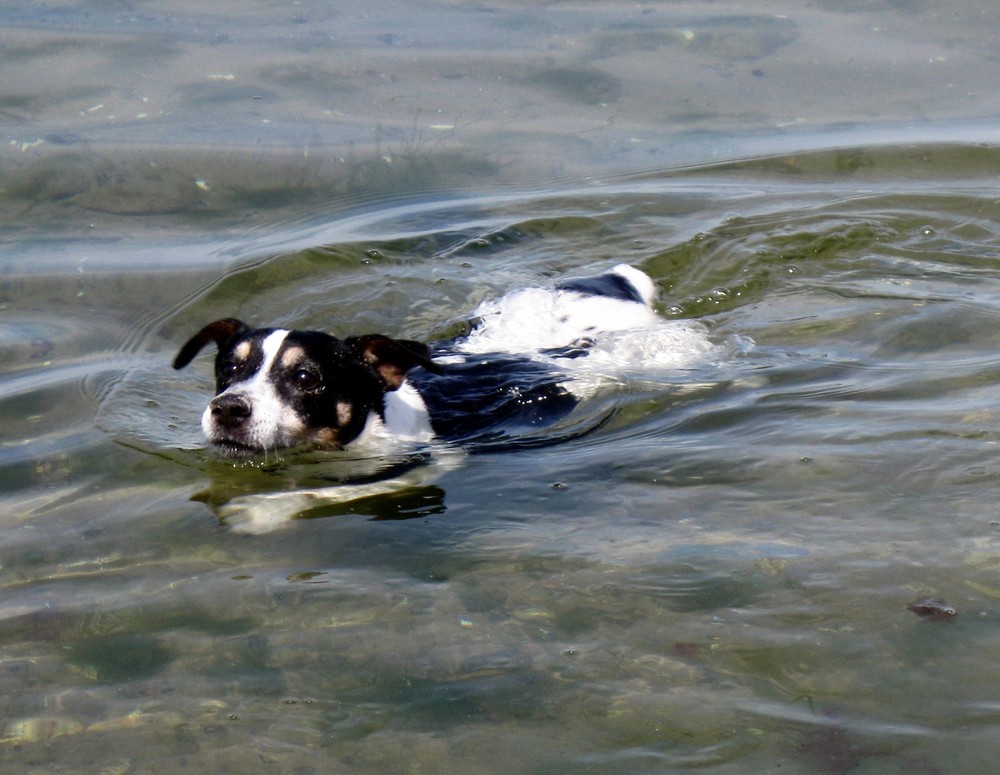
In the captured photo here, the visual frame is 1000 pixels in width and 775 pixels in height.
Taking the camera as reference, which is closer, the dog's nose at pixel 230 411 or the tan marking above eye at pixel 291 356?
the dog's nose at pixel 230 411

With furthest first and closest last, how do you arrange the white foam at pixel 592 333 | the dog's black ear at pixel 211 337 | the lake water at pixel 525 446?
the white foam at pixel 592 333 < the dog's black ear at pixel 211 337 < the lake water at pixel 525 446

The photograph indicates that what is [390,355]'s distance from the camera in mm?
7047

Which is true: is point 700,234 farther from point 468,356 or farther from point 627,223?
point 468,356

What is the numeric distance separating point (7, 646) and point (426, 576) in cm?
158

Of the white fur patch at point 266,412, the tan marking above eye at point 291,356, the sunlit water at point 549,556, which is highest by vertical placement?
the tan marking above eye at point 291,356

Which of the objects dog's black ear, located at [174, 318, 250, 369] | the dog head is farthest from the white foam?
dog's black ear, located at [174, 318, 250, 369]

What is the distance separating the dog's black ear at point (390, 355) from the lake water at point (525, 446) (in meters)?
0.65

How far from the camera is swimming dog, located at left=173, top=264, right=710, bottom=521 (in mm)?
6477

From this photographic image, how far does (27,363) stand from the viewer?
26.3 ft

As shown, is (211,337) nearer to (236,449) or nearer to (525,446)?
(236,449)

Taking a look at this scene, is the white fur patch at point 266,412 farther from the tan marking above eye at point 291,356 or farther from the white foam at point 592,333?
the white foam at point 592,333

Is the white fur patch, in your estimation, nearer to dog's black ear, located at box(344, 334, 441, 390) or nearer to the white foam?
dog's black ear, located at box(344, 334, 441, 390)

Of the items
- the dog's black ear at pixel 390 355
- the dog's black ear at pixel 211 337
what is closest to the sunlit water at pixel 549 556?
the dog's black ear at pixel 211 337

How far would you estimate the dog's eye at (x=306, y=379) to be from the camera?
21.5 feet
